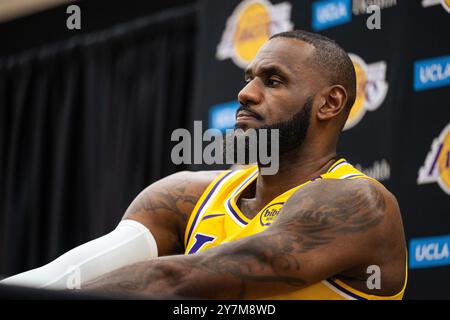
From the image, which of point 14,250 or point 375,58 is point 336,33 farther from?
point 14,250

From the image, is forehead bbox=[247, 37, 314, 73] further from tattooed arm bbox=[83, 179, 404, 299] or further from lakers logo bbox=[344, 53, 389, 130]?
lakers logo bbox=[344, 53, 389, 130]

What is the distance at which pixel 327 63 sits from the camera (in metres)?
2.20

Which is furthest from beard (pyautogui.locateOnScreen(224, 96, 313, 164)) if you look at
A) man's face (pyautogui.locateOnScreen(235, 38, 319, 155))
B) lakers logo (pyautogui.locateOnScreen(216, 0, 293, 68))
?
lakers logo (pyautogui.locateOnScreen(216, 0, 293, 68))

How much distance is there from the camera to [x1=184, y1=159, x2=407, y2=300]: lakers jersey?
1.92m

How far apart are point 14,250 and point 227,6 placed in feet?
7.28

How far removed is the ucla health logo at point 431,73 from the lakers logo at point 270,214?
38.2 inches

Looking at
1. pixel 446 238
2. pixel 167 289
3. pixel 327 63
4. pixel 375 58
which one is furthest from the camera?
pixel 375 58

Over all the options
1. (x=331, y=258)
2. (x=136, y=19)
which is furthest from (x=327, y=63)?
(x=136, y=19)

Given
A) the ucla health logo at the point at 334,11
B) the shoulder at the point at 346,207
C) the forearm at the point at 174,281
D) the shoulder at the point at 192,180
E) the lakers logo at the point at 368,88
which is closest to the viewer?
the forearm at the point at 174,281

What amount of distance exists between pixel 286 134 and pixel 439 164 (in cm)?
84

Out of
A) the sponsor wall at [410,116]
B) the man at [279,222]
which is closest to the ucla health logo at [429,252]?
the sponsor wall at [410,116]

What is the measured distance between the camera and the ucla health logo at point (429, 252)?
2730mm

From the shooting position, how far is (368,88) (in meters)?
2.94

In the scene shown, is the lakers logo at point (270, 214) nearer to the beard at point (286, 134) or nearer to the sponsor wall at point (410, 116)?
the beard at point (286, 134)
